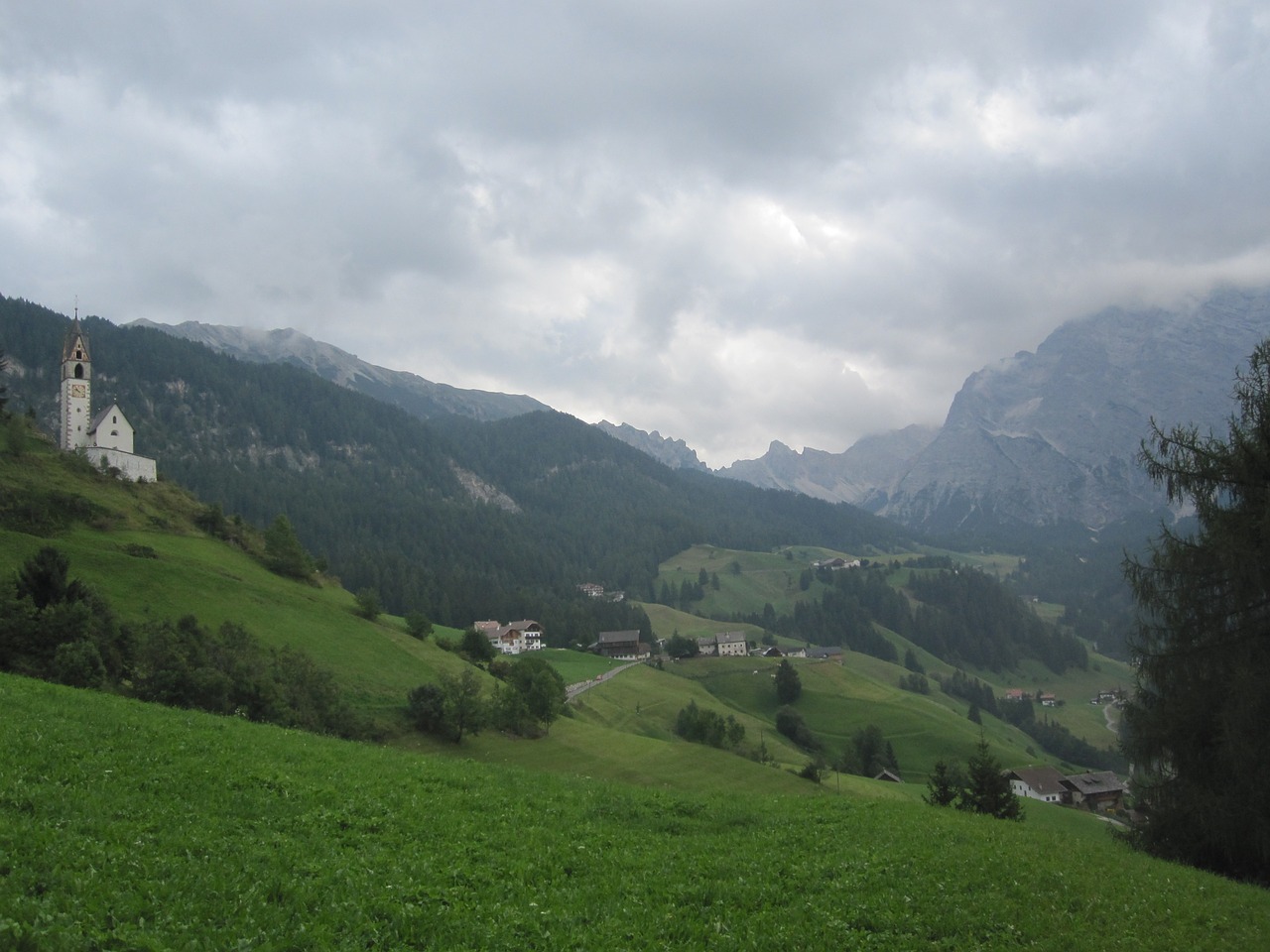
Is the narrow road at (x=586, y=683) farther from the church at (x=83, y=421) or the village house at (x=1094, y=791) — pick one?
the village house at (x=1094, y=791)

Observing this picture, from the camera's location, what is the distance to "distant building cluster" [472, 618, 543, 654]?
578 feet

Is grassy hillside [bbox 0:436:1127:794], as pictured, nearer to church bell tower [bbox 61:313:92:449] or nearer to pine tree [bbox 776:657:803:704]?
church bell tower [bbox 61:313:92:449]

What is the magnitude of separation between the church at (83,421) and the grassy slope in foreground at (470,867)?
83.7 m

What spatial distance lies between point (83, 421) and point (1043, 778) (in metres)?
143

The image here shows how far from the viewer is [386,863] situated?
13.7m

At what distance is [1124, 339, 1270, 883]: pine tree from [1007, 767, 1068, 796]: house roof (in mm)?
106161

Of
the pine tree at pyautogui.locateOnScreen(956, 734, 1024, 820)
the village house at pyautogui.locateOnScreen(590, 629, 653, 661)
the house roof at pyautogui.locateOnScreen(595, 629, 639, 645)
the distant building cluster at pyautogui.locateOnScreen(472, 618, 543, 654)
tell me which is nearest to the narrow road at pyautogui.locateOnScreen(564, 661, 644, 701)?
the village house at pyautogui.locateOnScreen(590, 629, 653, 661)

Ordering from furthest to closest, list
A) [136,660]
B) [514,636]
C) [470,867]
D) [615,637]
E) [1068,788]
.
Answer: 1. [615,637]
2. [514,636]
3. [1068,788]
4. [136,660]
5. [470,867]

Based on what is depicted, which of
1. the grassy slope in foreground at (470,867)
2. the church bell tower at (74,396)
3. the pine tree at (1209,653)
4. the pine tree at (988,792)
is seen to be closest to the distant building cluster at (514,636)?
the church bell tower at (74,396)

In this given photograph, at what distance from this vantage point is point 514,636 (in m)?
179

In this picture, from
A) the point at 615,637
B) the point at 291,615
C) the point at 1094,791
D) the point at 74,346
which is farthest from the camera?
the point at 615,637

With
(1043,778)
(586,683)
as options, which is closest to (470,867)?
(586,683)

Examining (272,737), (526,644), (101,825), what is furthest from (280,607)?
(526,644)

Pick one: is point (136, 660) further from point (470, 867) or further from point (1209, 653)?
point (1209, 653)
